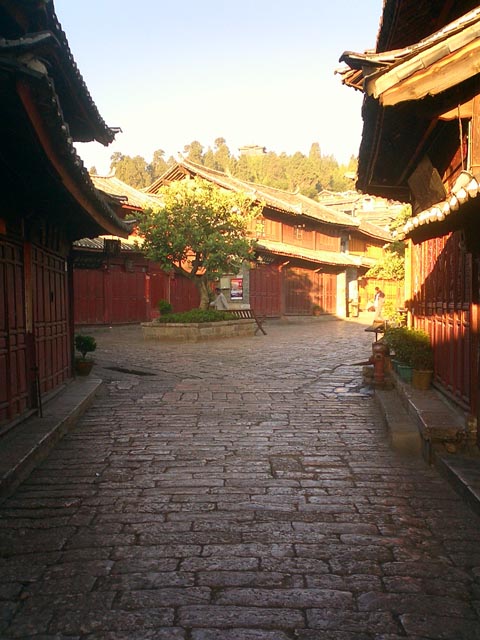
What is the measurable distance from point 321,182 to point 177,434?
8996 centimetres

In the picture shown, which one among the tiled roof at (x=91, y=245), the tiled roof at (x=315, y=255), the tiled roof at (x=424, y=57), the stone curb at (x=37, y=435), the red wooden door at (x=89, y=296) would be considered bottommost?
the stone curb at (x=37, y=435)

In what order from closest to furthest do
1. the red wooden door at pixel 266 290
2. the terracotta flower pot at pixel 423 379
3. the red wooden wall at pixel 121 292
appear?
the terracotta flower pot at pixel 423 379
the red wooden wall at pixel 121 292
the red wooden door at pixel 266 290

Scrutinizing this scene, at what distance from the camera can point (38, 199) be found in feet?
22.4

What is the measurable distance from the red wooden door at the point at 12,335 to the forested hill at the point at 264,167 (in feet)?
224

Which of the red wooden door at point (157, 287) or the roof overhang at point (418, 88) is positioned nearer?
the roof overhang at point (418, 88)

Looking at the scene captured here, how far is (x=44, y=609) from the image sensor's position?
302 centimetres

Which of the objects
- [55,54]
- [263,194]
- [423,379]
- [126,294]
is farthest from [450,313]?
[263,194]

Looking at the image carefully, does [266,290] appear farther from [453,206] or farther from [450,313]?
[453,206]

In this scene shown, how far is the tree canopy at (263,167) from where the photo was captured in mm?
77375

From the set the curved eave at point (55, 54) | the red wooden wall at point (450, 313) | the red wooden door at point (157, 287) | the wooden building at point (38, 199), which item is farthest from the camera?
the red wooden door at point (157, 287)

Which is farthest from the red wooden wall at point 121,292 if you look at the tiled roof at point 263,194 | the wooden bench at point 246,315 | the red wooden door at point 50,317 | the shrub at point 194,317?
the red wooden door at point 50,317

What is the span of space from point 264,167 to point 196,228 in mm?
78270

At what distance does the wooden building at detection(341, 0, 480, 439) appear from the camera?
427 centimetres

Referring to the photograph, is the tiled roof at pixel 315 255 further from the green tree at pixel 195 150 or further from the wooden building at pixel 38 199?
the green tree at pixel 195 150
